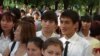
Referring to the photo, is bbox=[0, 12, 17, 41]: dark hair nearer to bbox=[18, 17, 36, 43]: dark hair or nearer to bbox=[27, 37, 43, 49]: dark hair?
bbox=[18, 17, 36, 43]: dark hair

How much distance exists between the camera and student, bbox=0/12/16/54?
670 centimetres

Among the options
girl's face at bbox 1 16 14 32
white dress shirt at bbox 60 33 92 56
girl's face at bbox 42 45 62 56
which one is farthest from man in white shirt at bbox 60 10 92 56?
girl's face at bbox 1 16 14 32

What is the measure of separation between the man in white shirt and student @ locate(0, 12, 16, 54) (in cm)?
127

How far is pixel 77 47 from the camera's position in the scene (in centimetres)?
571

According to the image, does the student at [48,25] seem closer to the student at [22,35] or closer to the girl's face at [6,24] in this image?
the student at [22,35]

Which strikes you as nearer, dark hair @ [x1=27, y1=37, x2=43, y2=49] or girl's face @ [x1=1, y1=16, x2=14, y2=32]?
dark hair @ [x1=27, y1=37, x2=43, y2=49]

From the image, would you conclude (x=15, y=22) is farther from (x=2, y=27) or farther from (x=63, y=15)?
(x=63, y=15)

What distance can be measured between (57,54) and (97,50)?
24.1 inches

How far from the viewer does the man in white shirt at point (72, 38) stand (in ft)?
18.6

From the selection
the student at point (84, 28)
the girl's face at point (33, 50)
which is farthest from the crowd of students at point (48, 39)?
the student at point (84, 28)

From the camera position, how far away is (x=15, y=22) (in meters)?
6.84

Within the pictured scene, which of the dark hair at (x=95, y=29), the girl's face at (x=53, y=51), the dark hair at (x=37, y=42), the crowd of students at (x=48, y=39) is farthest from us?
the dark hair at (x=95, y=29)

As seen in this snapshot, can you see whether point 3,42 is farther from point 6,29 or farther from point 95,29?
point 95,29

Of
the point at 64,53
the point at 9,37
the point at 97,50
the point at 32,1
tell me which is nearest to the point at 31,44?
the point at 64,53
